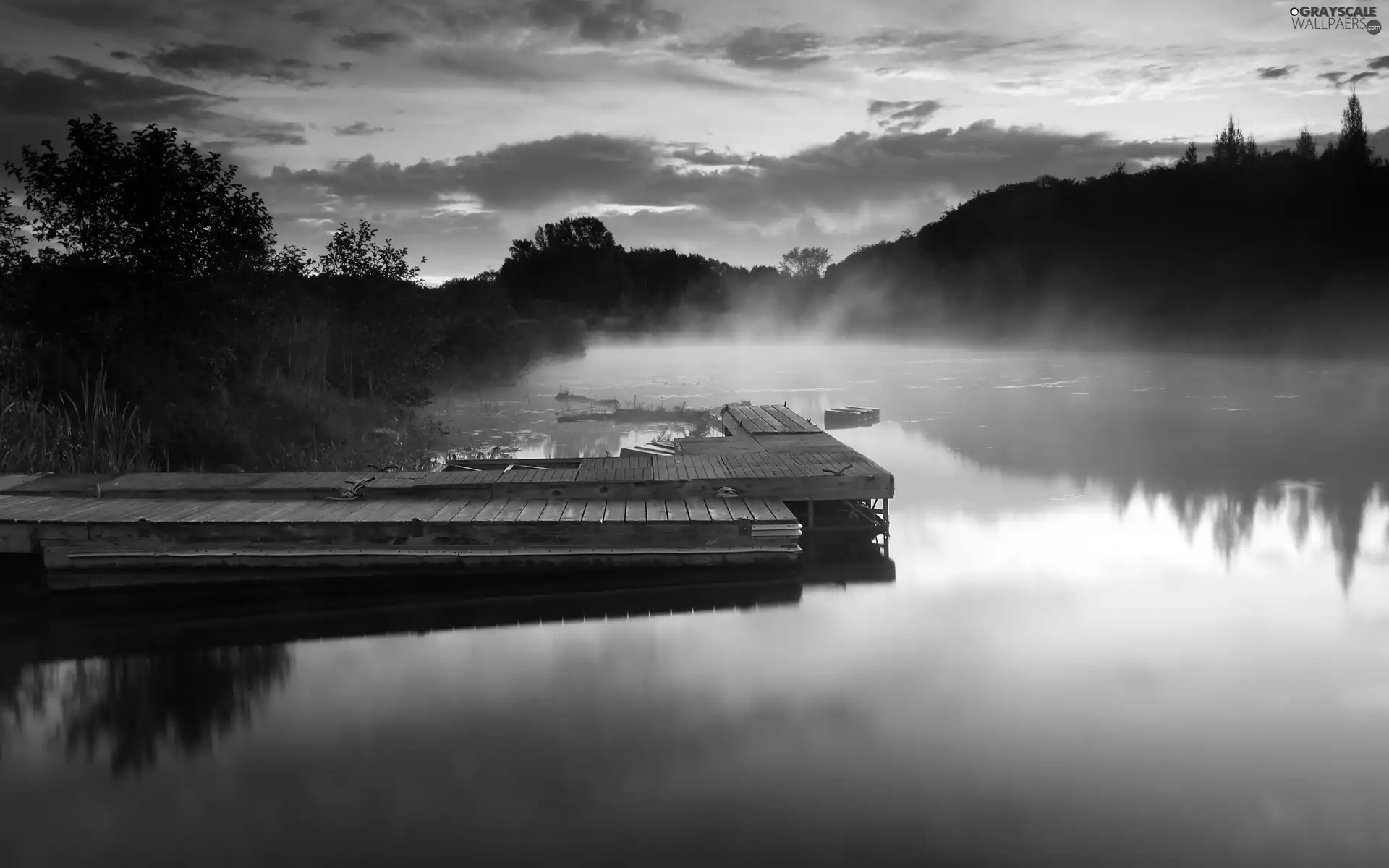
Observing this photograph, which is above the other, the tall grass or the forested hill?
the forested hill

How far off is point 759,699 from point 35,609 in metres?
5.62

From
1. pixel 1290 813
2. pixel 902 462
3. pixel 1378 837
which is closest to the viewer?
pixel 1378 837

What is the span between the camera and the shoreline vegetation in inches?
424

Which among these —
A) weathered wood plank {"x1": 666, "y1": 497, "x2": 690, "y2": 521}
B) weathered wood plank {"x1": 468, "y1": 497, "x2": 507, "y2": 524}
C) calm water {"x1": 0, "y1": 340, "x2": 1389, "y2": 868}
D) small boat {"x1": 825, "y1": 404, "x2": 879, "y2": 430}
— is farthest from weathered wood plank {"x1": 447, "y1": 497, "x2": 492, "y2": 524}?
small boat {"x1": 825, "y1": 404, "x2": 879, "y2": 430}

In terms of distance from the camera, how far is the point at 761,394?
25.8 m

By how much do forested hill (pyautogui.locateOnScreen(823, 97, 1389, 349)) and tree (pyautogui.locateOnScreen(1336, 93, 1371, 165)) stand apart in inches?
4.7

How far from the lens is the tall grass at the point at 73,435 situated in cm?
1005

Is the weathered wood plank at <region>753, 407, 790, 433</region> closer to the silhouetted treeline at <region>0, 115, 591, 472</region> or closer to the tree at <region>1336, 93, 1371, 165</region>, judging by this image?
the silhouetted treeline at <region>0, 115, 591, 472</region>

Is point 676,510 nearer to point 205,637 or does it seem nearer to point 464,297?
point 205,637

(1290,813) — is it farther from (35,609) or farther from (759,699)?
(35,609)

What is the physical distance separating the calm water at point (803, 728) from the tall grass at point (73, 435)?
3.60 meters

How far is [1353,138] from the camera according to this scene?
193 ft

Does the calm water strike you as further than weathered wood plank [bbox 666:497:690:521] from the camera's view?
No

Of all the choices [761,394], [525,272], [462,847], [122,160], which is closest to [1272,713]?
[462,847]
